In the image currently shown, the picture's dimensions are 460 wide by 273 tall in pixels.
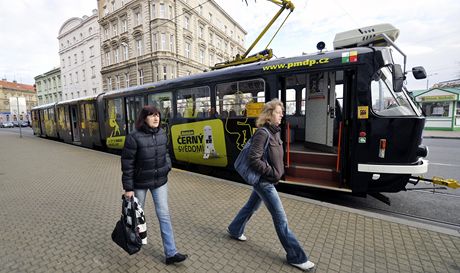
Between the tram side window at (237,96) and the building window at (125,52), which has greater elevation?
the building window at (125,52)

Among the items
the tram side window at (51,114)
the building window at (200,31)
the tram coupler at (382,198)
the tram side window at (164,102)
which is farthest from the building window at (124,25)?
the tram coupler at (382,198)

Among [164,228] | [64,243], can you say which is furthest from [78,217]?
[164,228]

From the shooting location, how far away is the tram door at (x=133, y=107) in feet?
28.7

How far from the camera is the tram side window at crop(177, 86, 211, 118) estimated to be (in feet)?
21.1

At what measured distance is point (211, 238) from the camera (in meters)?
3.42

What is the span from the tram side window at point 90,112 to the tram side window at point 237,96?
28.2 ft

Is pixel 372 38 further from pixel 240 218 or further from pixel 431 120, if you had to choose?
pixel 431 120

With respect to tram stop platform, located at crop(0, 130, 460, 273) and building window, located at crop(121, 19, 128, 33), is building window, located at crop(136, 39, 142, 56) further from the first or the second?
tram stop platform, located at crop(0, 130, 460, 273)

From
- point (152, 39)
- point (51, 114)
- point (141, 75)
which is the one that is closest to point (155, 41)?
point (152, 39)

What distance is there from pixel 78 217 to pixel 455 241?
579 centimetres

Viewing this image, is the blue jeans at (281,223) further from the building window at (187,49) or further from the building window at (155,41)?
the building window at (187,49)

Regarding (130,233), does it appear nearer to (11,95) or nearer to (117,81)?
(117,81)

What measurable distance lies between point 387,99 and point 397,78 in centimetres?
46

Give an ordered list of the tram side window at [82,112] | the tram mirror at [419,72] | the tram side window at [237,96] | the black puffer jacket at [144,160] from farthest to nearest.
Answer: the tram side window at [82,112], the tram side window at [237,96], the tram mirror at [419,72], the black puffer jacket at [144,160]
